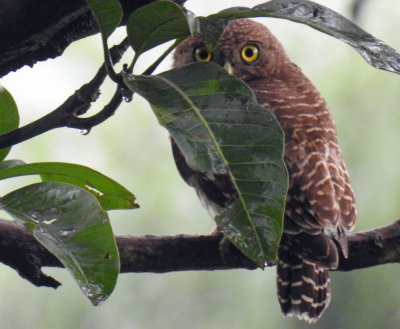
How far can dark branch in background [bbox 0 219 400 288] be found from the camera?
166 centimetres

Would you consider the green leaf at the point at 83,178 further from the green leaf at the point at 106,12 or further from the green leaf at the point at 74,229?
the green leaf at the point at 106,12

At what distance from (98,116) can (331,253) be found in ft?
4.21

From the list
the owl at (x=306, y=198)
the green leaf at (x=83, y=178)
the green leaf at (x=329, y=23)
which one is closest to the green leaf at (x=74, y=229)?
the green leaf at (x=83, y=178)

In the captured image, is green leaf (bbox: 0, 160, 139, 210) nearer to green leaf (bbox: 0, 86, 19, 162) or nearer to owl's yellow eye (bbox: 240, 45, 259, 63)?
green leaf (bbox: 0, 86, 19, 162)

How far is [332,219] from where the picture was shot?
2535 millimetres

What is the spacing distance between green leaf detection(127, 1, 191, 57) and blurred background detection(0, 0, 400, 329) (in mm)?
5487

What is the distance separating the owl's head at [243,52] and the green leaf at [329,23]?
2.44 metres

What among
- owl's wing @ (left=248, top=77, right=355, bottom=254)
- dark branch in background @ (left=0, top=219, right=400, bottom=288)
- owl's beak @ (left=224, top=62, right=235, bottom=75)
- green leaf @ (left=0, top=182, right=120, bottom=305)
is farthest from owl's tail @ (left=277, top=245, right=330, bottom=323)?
green leaf @ (left=0, top=182, right=120, bottom=305)

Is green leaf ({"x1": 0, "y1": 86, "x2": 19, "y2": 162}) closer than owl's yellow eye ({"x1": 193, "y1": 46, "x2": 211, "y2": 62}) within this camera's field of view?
Yes

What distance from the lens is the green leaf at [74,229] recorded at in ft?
3.72

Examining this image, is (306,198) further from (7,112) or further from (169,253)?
(7,112)

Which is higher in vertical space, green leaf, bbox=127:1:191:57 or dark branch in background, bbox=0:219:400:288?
green leaf, bbox=127:1:191:57

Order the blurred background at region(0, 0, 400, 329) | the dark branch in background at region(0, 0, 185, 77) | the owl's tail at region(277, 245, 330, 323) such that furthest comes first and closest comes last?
1. the blurred background at region(0, 0, 400, 329)
2. the owl's tail at region(277, 245, 330, 323)
3. the dark branch in background at region(0, 0, 185, 77)

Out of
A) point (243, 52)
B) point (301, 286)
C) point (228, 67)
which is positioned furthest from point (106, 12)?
point (243, 52)
